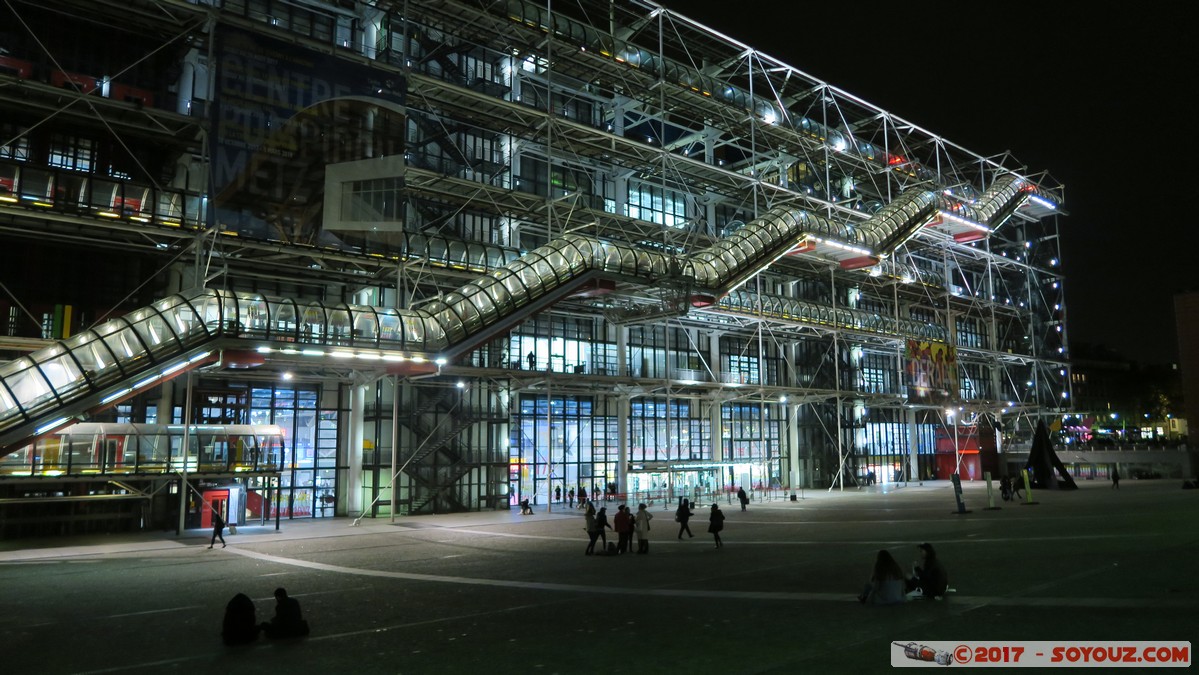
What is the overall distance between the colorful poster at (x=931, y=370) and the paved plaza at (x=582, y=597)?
20.4 metres

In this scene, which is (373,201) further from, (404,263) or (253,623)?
(253,623)

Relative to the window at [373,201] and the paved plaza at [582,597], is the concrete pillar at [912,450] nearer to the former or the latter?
the paved plaza at [582,597]

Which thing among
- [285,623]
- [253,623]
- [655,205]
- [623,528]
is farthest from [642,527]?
[655,205]

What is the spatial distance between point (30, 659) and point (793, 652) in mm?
8544

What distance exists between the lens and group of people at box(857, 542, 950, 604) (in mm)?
10672

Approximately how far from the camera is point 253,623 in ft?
32.4

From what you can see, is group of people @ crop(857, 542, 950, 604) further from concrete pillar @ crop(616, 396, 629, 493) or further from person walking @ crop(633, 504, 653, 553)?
concrete pillar @ crop(616, 396, 629, 493)

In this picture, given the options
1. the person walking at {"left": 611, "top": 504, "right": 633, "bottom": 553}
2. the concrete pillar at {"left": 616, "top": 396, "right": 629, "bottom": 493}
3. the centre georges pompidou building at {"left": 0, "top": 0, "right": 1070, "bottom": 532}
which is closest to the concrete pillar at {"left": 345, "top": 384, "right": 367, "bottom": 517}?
the centre georges pompidou building at {"left": 0, "top": 0, "right": 1070, "bottom": 532}

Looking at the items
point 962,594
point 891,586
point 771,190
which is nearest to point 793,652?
point 891,586

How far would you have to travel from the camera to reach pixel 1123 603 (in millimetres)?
10102

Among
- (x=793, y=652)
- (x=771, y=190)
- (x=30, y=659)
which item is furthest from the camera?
(x=771, y=190)

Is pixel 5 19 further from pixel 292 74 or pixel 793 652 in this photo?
pixel 793 652

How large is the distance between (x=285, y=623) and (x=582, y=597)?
177 inches

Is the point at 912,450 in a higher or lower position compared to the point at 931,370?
lower
